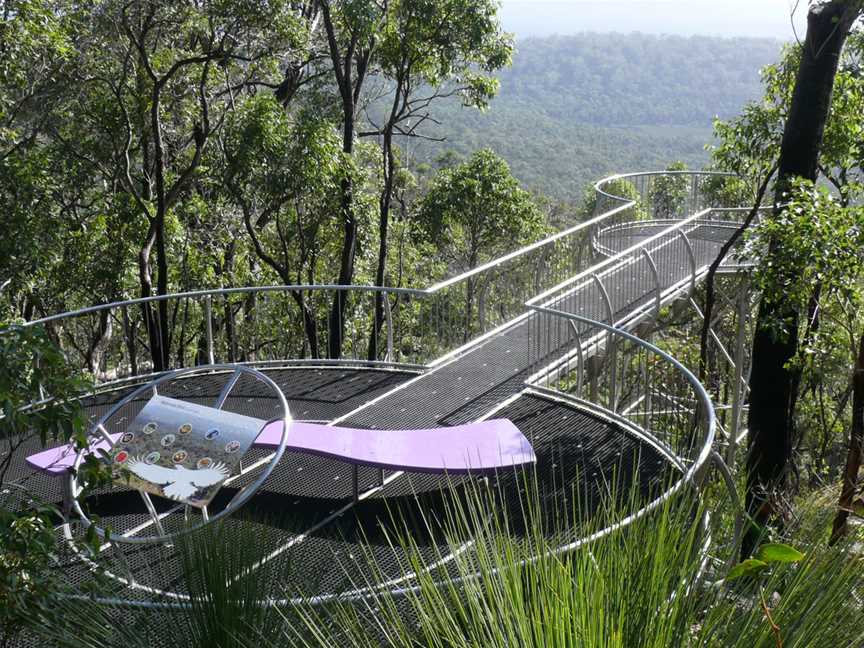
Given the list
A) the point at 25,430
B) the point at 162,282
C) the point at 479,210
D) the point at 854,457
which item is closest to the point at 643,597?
the point at 25,430

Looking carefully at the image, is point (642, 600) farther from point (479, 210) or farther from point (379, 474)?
point (479, 210)

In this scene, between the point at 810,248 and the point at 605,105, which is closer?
the point at 810,248

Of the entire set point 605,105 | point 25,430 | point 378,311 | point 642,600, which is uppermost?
point 642,600

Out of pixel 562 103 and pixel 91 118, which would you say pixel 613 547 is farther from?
pixel 562 103

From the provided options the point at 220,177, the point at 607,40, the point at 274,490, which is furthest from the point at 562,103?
the point at 274,490

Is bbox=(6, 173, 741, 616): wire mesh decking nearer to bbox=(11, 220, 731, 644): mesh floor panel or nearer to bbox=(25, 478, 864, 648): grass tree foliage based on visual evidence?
bbox=(11, 220, 731, 644): mesh floor panel

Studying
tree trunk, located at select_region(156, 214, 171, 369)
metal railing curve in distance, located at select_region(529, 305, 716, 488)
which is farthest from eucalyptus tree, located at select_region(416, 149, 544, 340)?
metal railing curve in distance, located at select_region(529, 305, 716, 488)

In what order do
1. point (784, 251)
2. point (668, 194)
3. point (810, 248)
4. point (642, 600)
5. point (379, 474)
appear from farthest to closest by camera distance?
1. point (668, 194)
2. point (784, 251)
3. point (810, 248)
4. point (379, 474)
5. point (642, 600)
